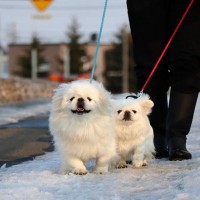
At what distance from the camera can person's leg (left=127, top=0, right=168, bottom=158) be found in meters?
4.64

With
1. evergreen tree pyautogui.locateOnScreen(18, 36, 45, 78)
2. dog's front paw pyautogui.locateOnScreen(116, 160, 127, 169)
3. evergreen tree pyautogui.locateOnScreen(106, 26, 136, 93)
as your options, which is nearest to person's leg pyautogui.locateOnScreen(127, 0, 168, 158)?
dog's front paw pyautogui.locateOnScreen(116, 160, 127, 169)

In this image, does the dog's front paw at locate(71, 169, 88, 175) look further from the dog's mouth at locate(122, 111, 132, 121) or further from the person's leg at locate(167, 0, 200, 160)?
the person's leg at locate(167, 0, 200, 160)

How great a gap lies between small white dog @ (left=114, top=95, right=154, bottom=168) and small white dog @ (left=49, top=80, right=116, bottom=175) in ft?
0.69

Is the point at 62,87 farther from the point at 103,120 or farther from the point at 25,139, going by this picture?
the point at 25,139

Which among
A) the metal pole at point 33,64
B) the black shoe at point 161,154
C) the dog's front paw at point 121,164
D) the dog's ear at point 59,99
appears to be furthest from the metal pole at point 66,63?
the dog's ear at point 59,99

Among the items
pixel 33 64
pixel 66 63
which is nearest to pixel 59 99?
pixel 33 64

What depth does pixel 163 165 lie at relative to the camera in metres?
4.24

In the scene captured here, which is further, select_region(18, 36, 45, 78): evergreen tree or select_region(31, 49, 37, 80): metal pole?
select_region(18, 36, 45, 78): evergreen tree

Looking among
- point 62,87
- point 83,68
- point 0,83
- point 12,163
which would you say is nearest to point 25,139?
point 12,163

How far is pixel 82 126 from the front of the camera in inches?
162

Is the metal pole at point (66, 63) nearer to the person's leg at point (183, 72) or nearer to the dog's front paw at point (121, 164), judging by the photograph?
the person's leg at point (183, 72)

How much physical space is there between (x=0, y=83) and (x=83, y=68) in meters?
54.5

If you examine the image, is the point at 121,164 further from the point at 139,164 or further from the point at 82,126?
the point at 82,126

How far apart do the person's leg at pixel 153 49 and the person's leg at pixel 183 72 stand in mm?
114
